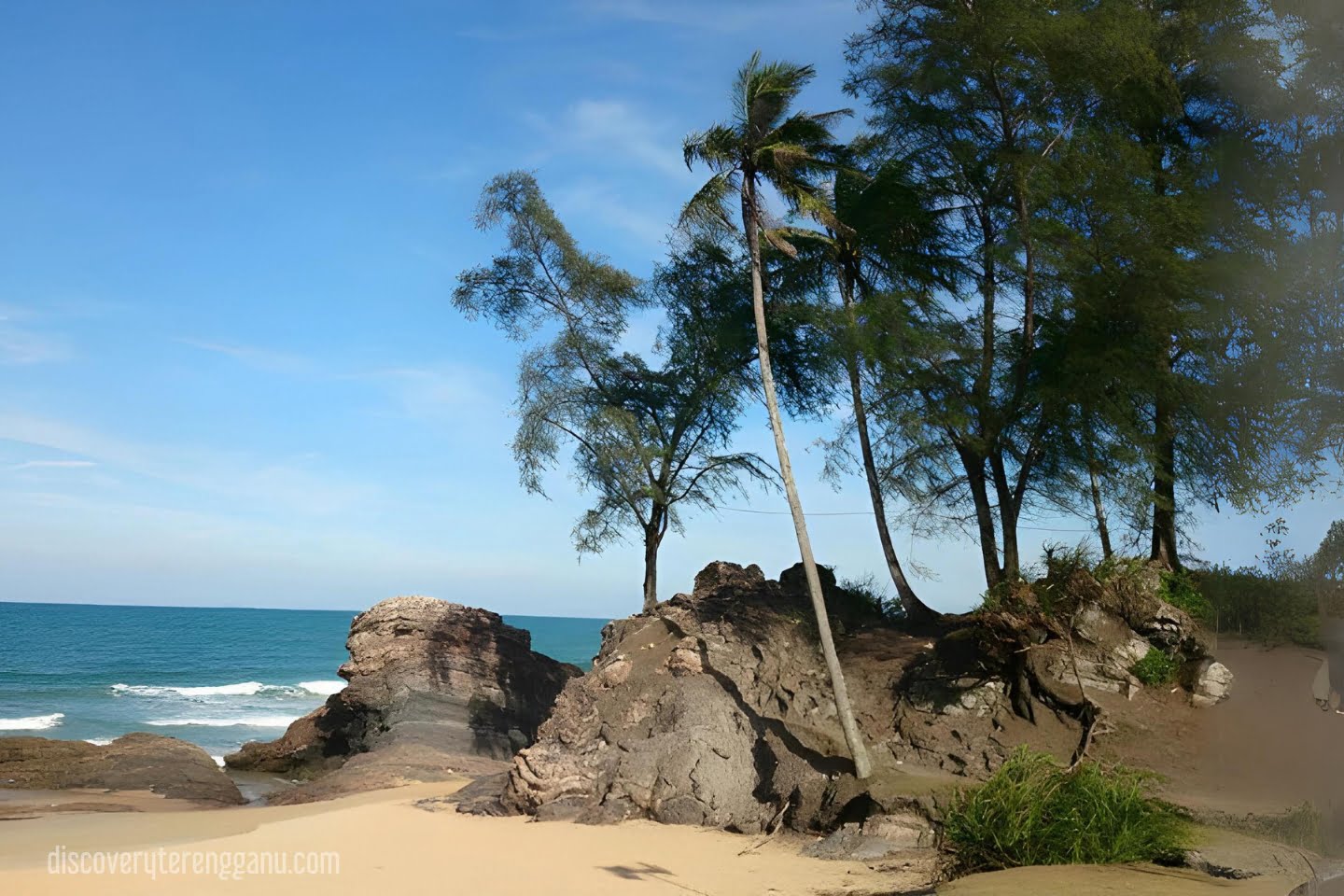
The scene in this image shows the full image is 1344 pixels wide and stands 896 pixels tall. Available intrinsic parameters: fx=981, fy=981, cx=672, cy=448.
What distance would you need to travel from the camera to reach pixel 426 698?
20.2m

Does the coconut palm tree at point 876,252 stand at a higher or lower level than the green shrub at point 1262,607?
higher

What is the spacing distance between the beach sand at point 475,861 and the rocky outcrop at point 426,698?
5.13 metres

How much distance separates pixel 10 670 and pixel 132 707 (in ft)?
57.8

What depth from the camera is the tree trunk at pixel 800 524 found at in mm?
13250

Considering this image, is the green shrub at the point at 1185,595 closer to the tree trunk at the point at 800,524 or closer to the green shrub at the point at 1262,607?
the green shrub at the point at 1262,607

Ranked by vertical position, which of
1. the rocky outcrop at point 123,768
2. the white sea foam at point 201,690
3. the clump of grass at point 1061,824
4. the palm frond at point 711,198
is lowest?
the white sea foam at point 201,690

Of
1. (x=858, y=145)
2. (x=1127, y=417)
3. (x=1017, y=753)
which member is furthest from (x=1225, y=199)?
(x=1017, y=753)

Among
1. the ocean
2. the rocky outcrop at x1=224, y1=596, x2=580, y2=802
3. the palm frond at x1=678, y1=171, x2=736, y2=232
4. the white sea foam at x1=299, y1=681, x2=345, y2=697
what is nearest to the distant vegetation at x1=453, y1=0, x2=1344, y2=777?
the palm frond at x1=678, y1=171, x2=736, y2=232

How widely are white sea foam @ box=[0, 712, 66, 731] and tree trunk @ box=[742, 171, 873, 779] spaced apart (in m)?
27.2

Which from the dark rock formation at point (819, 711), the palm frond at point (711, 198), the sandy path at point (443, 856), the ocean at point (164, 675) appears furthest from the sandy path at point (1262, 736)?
the ocean at point (164, 675)

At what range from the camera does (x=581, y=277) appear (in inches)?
858

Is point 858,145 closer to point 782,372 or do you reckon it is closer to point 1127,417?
point 782,372

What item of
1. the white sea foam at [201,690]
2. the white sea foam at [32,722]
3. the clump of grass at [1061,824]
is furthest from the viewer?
the white sea foam at [201,690]

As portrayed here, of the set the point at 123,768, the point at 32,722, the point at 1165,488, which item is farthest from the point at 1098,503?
the point at 32,722
